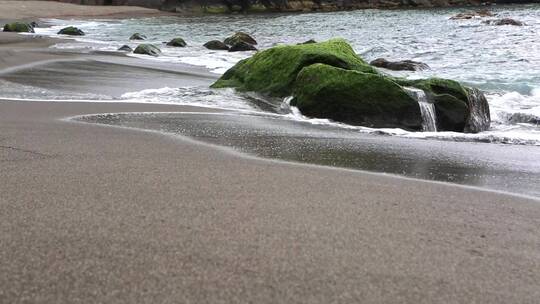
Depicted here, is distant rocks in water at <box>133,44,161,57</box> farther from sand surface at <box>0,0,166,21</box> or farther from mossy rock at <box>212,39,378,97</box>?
sand surface at <box>0,0,166,21</box>

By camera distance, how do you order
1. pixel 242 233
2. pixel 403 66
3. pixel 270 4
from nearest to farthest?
pixel 242 233
pixel 403 66
pixel 270 4

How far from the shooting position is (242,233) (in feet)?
Result: 7.64

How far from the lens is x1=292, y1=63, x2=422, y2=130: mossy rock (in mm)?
6426

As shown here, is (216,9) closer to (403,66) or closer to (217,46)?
(217,46)

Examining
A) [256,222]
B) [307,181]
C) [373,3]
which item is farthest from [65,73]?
[373,3]

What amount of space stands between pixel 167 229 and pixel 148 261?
326 mm

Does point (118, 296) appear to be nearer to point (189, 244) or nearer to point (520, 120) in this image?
point (189, 244)

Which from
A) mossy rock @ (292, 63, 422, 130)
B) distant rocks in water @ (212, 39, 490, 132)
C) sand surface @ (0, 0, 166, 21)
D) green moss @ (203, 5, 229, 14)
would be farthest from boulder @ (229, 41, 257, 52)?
green moss @ (203, 5, 229, 14)

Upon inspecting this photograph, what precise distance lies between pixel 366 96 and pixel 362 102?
0.34ft

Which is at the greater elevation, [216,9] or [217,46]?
[216,9]

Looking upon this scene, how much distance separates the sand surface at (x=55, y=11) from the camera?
4121 cm

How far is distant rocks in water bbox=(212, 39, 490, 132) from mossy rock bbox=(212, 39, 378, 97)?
2 centimetres

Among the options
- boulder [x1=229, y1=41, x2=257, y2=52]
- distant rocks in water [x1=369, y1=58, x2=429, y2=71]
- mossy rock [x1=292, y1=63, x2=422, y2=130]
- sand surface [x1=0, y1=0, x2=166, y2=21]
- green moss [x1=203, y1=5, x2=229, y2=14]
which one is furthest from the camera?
green moss [x1=203, y1=5, x2=229, y2=14]

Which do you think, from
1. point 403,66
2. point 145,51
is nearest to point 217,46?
point 145,51
